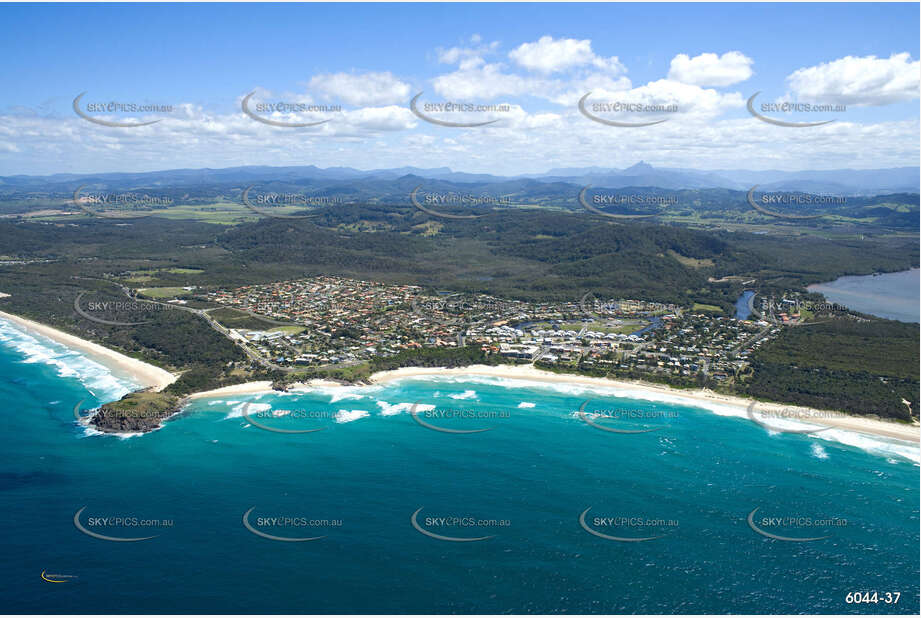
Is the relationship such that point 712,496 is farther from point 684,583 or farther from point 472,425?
point 472,425

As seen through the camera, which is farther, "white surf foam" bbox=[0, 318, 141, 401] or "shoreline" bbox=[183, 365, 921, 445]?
"white surf foam" bbox=[0, 318, 141, 401]

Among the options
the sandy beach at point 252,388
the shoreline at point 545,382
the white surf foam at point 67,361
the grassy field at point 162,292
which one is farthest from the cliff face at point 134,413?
the grassy field at point 162,292

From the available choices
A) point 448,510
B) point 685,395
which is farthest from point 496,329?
point 448,510

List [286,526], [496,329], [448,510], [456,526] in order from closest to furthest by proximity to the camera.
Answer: [286,526] → [456,526] → [448,510] → [496,329]

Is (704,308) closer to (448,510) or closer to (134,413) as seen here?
(448,510)

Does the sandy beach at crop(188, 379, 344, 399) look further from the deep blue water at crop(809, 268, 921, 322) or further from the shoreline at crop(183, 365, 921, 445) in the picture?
the deep blue water at crop(809, 268, 921, 322)

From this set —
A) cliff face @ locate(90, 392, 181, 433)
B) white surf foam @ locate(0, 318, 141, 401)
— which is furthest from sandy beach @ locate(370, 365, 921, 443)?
white surf foam @ locate(0, 318, 141, 401)
